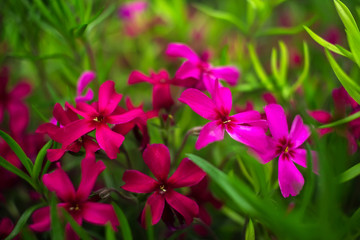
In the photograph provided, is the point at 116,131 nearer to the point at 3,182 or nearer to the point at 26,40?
the point at 3,182

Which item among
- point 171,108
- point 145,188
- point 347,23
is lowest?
point 145,188

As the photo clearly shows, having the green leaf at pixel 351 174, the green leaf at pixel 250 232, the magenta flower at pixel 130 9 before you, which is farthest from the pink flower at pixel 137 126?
the magenta flower at pixel 130 9

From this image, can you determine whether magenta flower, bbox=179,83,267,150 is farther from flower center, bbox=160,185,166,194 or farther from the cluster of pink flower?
flower center, bbox=160,185,166,194

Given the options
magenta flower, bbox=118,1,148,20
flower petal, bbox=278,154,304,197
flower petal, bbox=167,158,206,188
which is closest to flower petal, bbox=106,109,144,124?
flower petal, bbox=167,158,206,188

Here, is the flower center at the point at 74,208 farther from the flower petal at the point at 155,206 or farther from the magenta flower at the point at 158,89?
the magenta flower at the point at 158,89

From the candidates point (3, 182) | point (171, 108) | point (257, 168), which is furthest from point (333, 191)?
point (3, 182)

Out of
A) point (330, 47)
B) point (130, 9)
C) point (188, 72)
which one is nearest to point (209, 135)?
point (188, 72)
